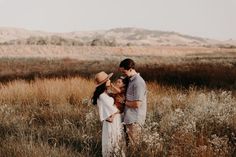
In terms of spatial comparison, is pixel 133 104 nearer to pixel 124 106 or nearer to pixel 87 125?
pixel 124 106

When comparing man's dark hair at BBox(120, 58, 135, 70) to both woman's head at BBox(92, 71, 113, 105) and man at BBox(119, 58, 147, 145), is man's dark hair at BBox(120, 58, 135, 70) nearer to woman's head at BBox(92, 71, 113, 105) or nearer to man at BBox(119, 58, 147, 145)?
man at BBox(119, 58, 147, 145)

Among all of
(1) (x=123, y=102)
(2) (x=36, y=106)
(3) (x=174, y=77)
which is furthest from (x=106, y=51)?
(1) (x=123, y=102)

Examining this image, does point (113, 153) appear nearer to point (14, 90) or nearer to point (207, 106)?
point (207, 106)

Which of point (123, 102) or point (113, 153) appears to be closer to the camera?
point (113, 153)

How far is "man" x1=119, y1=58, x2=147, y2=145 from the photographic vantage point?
741 centimetres

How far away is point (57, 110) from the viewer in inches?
453

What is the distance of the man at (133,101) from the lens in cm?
741

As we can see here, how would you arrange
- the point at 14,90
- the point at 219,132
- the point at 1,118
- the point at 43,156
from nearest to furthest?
the point at 43,156
the point at 219,132
the point at 1,118
the point at 14,90

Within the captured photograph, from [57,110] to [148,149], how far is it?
5117mm

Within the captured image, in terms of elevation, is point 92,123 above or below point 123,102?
below

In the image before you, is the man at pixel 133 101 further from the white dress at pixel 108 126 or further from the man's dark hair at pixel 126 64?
the white dress at pixel 108 126

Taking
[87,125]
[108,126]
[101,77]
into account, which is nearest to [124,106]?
[108,126]

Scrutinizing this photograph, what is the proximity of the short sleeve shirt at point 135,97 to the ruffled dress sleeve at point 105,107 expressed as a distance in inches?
11.4

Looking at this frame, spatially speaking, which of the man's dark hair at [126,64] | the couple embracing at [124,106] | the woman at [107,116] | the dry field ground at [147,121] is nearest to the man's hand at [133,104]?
the couple embracing at [124,106]
